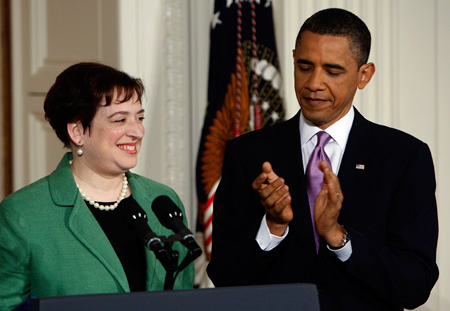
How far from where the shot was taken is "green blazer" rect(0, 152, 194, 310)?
81.8 inches

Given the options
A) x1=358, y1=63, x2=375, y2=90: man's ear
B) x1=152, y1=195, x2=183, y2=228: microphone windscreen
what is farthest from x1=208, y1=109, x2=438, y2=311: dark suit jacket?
x1=152, y1=195, x2=183, y2=228: microphone windscreen

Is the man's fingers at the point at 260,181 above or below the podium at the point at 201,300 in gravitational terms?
above

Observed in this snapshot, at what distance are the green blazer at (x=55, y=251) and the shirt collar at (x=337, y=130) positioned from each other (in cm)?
58

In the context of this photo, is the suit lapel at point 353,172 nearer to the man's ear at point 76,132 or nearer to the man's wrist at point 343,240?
the man's wrist at point 343,240

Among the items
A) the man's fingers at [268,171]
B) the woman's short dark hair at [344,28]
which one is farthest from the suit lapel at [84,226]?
the woman's short dark hair at [344,28]

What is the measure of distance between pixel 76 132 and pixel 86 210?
9.7 inches

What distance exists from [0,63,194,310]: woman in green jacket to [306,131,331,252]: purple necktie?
0.43m

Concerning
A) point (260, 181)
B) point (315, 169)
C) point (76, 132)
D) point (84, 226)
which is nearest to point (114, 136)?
point (76, 132)

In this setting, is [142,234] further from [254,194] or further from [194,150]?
[194,150]

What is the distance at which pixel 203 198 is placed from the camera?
3.88 meters

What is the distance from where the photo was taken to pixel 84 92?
7.25 ft

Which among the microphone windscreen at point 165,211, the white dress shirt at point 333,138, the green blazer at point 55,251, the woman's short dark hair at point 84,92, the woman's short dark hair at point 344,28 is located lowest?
the green blazer at point 55,251

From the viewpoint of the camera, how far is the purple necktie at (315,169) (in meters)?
2.15

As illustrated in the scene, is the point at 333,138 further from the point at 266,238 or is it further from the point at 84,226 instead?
the point at 84,226
